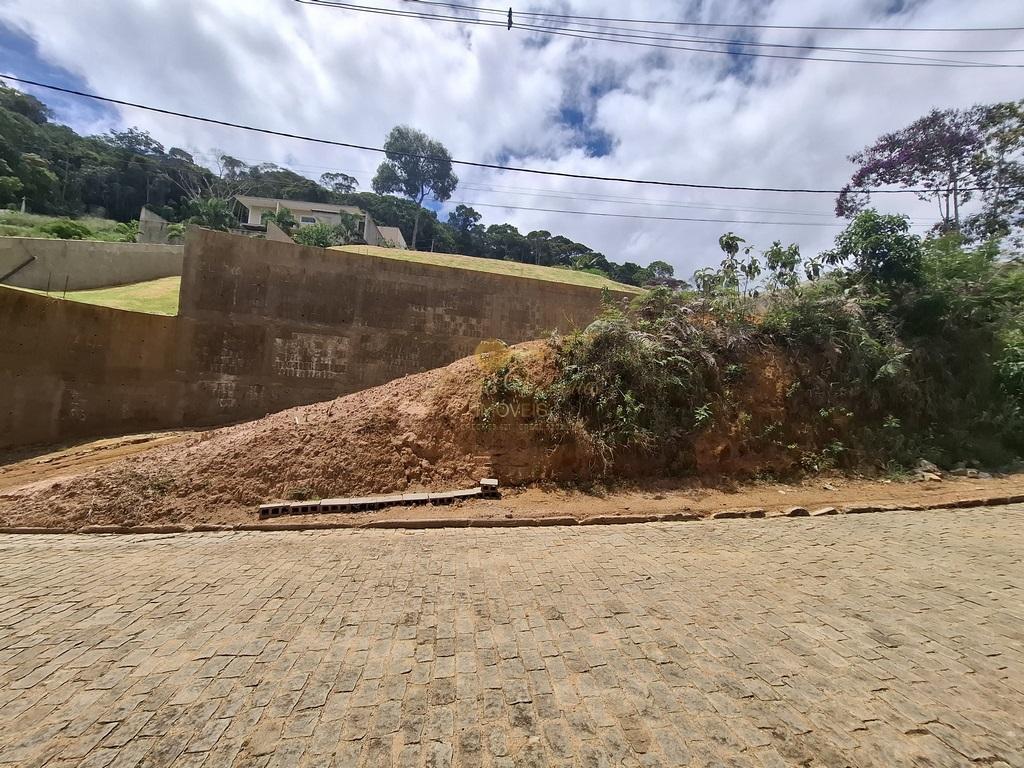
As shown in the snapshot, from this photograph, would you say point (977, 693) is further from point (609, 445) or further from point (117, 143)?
point (117, 143)

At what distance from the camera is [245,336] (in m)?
11.9

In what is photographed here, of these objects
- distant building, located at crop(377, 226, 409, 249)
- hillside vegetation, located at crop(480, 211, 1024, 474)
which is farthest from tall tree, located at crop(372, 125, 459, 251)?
hillside vegetation, located at crop(480, 211, 1024, 474)

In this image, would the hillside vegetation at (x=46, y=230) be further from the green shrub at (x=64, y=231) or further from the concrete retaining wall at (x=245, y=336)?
the concrete retaining wall at (x=245, y=336)

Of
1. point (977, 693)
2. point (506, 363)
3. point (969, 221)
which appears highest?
point (969, 221)

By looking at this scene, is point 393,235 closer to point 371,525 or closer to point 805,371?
point 805,371

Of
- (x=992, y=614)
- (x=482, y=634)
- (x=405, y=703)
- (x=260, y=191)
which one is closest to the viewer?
(x=405, y=703)

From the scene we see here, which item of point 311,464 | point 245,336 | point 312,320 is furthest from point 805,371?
point 245,336

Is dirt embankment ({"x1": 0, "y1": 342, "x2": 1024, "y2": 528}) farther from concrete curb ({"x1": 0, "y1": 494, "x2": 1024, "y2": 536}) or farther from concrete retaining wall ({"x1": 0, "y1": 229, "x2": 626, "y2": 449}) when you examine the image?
concrete retaining wall ({"x1": 0, "y1": 229, "x2": 626, "y2": 449})

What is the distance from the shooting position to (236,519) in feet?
21.8

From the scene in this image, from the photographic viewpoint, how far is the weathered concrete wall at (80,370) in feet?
33.1

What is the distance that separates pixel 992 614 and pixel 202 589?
6.59 metres

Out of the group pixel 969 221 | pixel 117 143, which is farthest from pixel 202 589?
pixel 117 143

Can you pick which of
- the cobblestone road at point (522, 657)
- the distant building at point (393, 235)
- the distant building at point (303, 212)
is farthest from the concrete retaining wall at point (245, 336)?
the distant building at point (393, 235)

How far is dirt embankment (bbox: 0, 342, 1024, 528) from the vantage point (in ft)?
22.3
